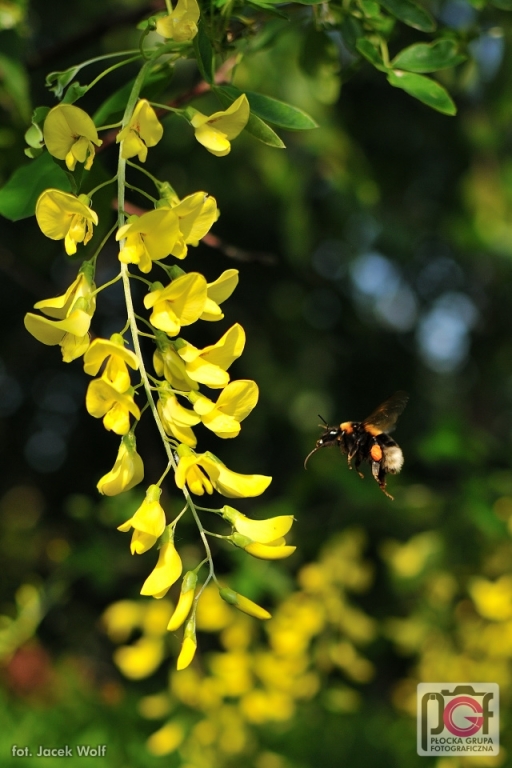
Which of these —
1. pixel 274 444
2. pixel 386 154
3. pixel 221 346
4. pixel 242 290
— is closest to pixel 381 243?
pixel 242 290

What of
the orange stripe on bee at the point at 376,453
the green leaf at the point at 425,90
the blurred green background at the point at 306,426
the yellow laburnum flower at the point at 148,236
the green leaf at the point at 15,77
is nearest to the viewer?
the yellow laburnum flower at the point at 148,236

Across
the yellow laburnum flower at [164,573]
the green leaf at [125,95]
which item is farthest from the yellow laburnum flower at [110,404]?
the green leaf at [125,95]

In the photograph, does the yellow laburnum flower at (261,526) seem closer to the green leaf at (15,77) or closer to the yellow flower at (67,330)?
the yellow flower at (67,330)

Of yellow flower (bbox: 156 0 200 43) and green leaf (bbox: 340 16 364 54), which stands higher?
yellow flower (bbox: 156 0 200 43)

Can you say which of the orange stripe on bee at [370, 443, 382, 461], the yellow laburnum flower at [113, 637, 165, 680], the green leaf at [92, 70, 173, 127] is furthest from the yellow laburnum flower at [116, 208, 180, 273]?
the yellow laburnum flower at [113, 637, 165, 680]

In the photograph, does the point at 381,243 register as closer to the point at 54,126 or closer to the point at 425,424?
the point at 425,424

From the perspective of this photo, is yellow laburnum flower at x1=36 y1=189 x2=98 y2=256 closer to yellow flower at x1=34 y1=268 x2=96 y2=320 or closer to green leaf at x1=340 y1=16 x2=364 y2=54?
yellow flower at x1=34 y1=268 x2=96 y2=320
